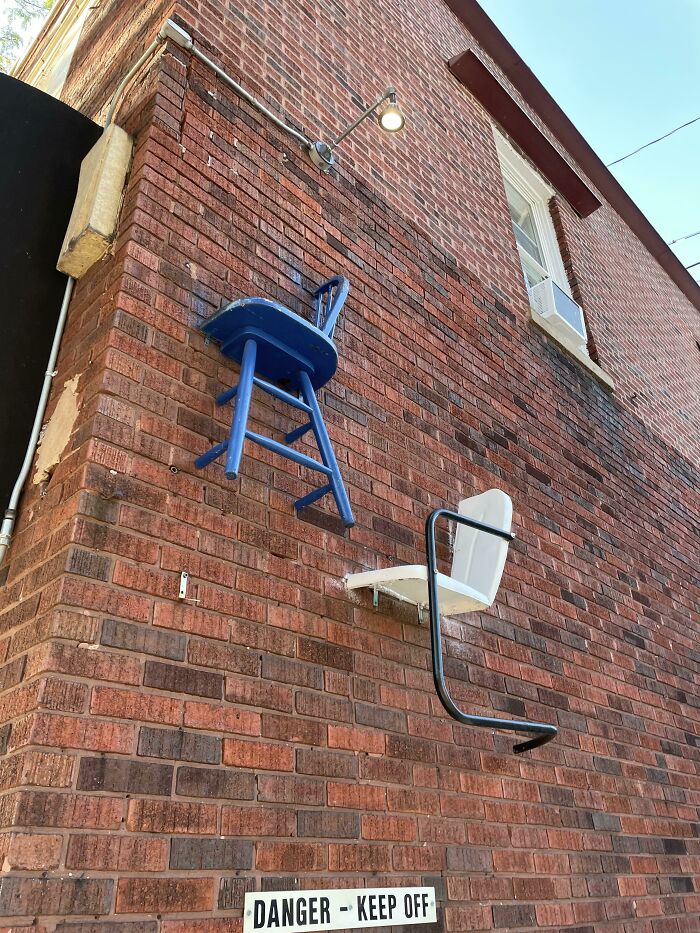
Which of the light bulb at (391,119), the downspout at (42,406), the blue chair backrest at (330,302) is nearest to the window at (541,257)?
the light bulb at (391,119)

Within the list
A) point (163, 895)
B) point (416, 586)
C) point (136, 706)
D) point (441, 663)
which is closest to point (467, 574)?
point (416, 586)

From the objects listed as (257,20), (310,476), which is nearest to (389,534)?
(310,476)

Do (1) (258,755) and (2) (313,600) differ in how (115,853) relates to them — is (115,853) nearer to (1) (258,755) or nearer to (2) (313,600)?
(1) (258,755)

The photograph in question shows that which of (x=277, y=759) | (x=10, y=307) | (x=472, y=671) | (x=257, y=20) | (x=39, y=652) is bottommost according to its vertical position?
(x=277, y=759)

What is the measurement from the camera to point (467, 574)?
9.57 ft

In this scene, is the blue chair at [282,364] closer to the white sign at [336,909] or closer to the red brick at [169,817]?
the red brick at [169,817]

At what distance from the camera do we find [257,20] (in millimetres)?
3736

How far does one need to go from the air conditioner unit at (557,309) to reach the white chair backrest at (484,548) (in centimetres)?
266

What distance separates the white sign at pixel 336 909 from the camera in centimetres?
191

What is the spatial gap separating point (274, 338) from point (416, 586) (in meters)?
1.03

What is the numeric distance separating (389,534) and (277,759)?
1.10m

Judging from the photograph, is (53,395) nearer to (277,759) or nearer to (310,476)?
(310,476)

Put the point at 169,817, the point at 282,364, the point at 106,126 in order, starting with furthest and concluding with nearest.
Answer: the point at 106,126, the point at 282,364, the point at 169,817

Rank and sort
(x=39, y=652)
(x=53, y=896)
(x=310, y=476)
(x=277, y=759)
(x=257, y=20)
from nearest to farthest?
(x=53, y=896), (x=39, y=652), (x=277, y=759), (x=310, y=476), (x=257, y=20)
